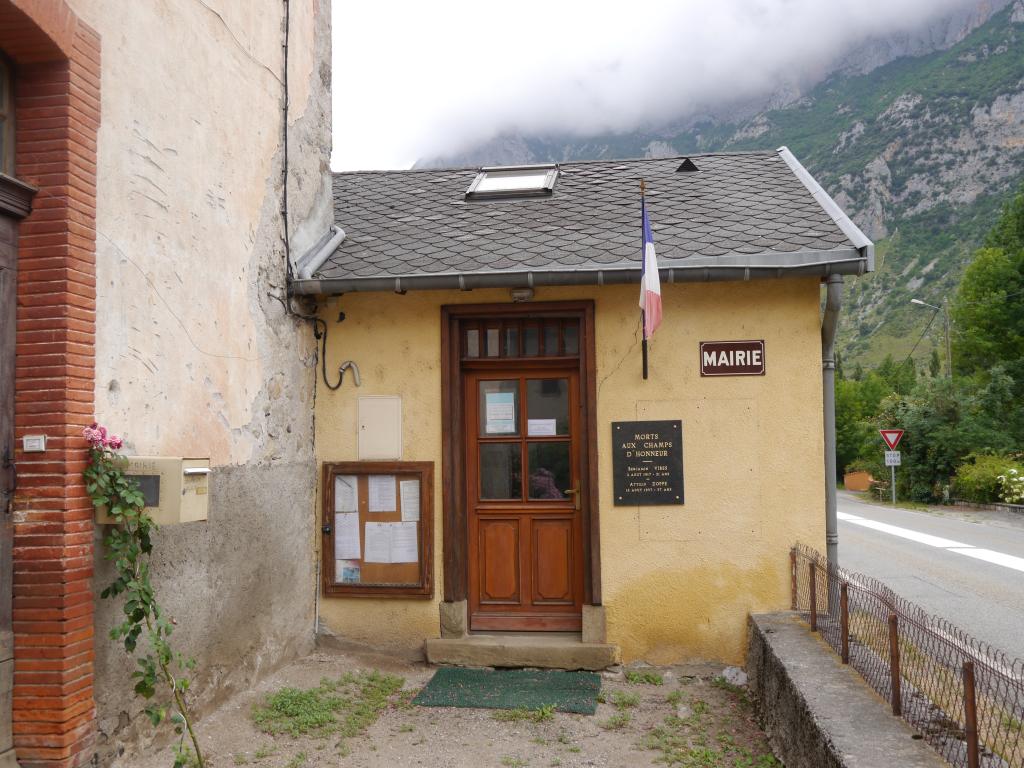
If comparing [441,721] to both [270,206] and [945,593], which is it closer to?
[270,206]

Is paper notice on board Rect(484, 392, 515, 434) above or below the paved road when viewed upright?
above

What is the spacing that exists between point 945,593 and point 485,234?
23.0 feet

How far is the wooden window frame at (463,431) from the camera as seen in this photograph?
21.4ft

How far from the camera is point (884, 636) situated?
4.32m

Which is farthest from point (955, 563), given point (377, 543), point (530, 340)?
point (377, 543)

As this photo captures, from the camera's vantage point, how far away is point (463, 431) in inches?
270

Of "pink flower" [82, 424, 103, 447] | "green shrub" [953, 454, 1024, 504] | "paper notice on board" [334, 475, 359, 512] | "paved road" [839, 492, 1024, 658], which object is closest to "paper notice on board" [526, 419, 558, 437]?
"paper notice on board" [334, 475, 359, 512]

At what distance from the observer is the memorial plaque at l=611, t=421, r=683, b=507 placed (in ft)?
21.2

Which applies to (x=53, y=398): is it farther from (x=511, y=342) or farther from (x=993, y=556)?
(x=993, y=556)

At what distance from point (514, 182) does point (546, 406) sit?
3.04 m

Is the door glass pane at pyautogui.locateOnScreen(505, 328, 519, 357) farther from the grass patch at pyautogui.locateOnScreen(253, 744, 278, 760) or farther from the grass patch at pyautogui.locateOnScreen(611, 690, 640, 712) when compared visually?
the grass patch at pyautogui.locateOnScreen(253, 744, 278, 760)

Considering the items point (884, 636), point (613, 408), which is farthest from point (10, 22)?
point (884, 636)

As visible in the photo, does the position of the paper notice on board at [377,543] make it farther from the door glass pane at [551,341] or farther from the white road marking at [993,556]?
the white road marking at [993,556]

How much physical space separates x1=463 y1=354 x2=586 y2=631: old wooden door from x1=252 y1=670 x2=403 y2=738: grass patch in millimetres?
1147
